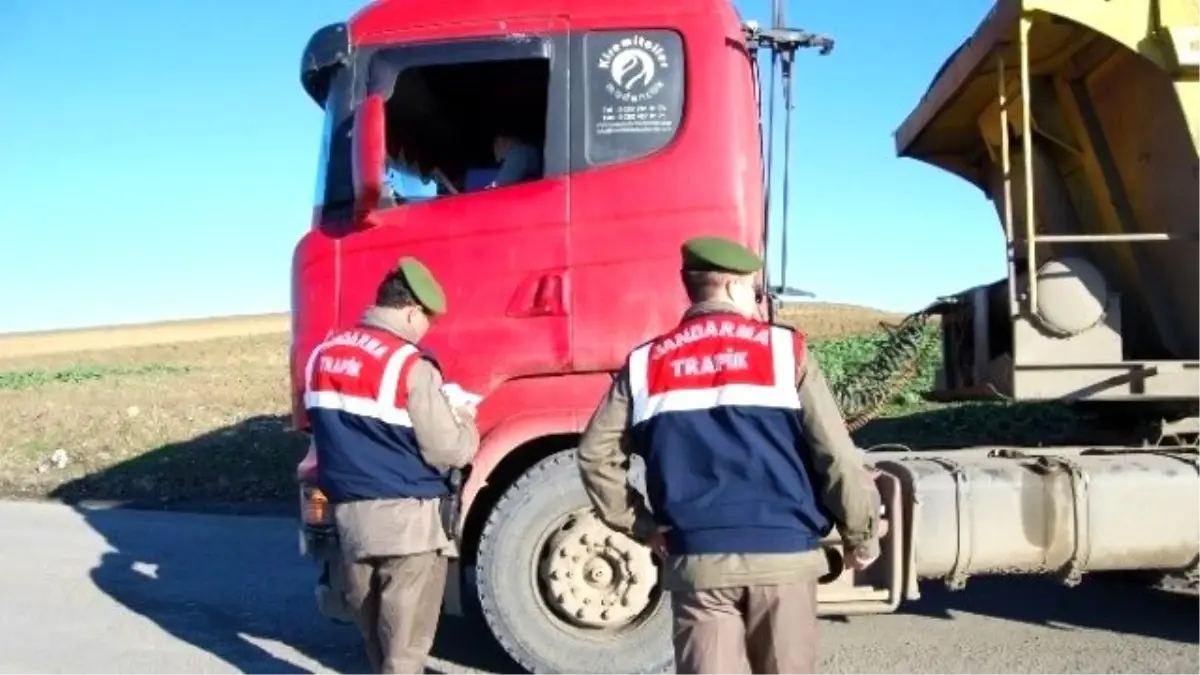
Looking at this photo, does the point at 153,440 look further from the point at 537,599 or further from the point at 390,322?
the point at 390,322

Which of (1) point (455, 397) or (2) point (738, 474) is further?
(1) point (455, 397)

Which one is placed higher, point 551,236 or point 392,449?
point 551,236

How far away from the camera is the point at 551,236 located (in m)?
4.64

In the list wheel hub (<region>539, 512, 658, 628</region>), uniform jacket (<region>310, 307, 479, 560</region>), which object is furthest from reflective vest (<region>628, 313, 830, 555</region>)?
wheel hub (<region>539, 512, 658, 628</region>)

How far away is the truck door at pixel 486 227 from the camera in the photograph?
4.62m

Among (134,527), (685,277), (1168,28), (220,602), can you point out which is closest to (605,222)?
(685,277)

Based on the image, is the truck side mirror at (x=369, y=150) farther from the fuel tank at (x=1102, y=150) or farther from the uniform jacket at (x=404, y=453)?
the fuel tank at (x=1102, y=150)

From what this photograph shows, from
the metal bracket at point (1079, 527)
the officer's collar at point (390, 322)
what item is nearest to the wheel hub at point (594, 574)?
the officer's collar at point (390, 322)

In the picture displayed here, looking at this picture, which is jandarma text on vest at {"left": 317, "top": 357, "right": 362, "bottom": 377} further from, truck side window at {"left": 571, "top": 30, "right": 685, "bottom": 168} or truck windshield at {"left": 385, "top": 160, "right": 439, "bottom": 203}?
truck side window at {"left": 571, "top": 30, "right": 685, "bottom": 168}

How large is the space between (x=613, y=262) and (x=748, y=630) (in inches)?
81.5

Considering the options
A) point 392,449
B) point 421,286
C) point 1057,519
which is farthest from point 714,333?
point 1057,519

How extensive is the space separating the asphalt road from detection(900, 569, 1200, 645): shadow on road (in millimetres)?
10

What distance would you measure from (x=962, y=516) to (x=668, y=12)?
241cm

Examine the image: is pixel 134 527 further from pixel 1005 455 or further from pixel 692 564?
pixel 692 564
